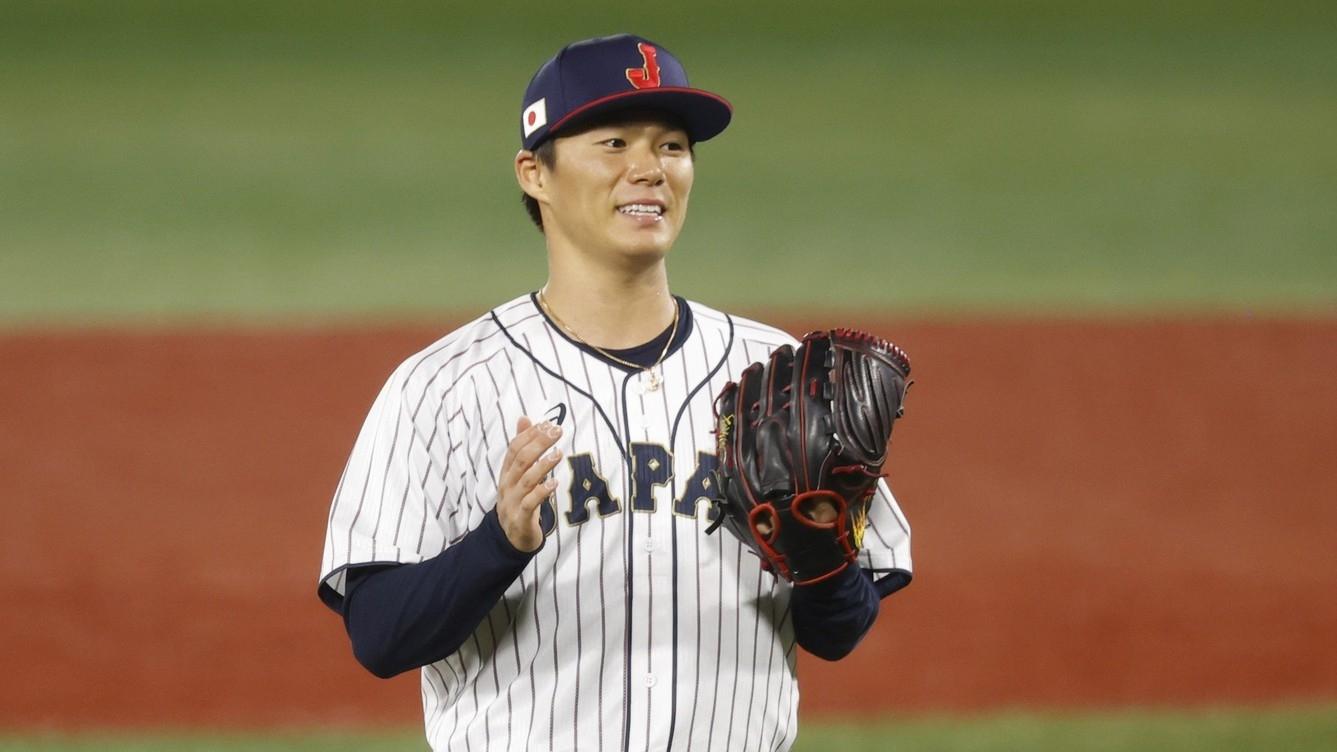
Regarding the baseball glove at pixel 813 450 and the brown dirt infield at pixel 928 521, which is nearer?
the baseball glove at pixel 813 450

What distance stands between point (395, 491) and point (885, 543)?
80 cm

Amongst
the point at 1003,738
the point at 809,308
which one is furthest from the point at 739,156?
the point at 1003,738

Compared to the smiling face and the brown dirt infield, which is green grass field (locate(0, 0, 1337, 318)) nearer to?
the brown dirt infield

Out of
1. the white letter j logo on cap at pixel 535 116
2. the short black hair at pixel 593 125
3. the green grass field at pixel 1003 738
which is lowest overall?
the green grass field at pixel 1003 738

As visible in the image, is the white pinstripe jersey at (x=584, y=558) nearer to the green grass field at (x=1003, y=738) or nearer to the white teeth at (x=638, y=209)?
the white teeth at (x=638, y=209)

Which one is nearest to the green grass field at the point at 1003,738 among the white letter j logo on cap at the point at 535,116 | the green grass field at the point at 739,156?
the white letter j logo on cap at the point at 535,116

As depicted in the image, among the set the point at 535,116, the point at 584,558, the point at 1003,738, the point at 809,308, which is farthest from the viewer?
the point at 809,308

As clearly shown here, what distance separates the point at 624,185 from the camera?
8.32 feet

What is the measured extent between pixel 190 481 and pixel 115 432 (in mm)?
672

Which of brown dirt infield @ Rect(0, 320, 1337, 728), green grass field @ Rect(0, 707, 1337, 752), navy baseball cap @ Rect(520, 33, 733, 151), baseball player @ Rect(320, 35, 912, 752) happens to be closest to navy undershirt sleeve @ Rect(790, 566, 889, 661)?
baseball player @ Rect(320, 35, 912, 752)

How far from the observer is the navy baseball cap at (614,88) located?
2514 millimetres

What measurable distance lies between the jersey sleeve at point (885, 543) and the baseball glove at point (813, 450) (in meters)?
0.24

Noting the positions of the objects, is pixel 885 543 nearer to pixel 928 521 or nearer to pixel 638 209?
pixel 638 209

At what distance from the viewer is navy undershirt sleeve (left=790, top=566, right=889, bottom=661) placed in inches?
97.3
